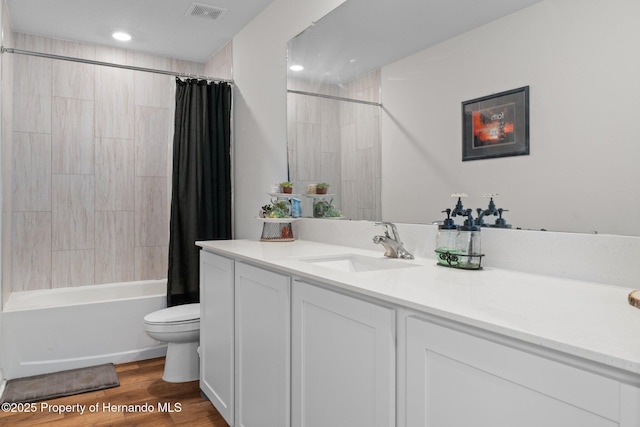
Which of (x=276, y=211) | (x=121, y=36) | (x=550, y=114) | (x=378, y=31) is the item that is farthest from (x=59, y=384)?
(x=550, y=114)

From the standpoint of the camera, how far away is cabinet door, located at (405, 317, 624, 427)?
672mm

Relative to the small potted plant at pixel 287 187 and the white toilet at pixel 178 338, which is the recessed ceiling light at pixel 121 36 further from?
the white toilet at pixel 178 338

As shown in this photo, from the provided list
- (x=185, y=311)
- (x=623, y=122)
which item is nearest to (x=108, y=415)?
(x=185, y=311)

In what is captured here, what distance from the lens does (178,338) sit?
8.73 ft

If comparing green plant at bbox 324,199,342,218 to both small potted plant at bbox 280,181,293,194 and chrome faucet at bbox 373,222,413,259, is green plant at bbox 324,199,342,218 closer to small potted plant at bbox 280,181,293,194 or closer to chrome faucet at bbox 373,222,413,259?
small potted plant at bbox 280,181,293,194

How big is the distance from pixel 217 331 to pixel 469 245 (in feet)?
4.38

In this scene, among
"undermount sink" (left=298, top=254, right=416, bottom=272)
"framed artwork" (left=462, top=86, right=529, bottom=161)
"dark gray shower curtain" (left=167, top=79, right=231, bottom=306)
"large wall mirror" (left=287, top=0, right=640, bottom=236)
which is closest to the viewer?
"large wall mirror" (left=287, top=0, right=640, bottom=236)

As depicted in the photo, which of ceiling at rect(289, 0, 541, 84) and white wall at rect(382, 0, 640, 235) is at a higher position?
ceiling at rect(289, 0, 541, 84)

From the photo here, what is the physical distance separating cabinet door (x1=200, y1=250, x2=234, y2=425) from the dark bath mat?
80 centimetres

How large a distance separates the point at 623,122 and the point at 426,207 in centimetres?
76

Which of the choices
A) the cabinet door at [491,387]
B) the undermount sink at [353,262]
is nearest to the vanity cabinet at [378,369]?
the cabinet door at [491,387]

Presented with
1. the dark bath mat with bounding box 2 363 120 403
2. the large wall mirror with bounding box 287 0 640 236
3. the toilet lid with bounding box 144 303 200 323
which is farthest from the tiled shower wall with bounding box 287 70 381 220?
the dark bath mat with bounding box 2 363 120 403

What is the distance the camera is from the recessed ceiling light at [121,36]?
3382mm

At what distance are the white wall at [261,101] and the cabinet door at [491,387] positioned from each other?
1971 millimetres
